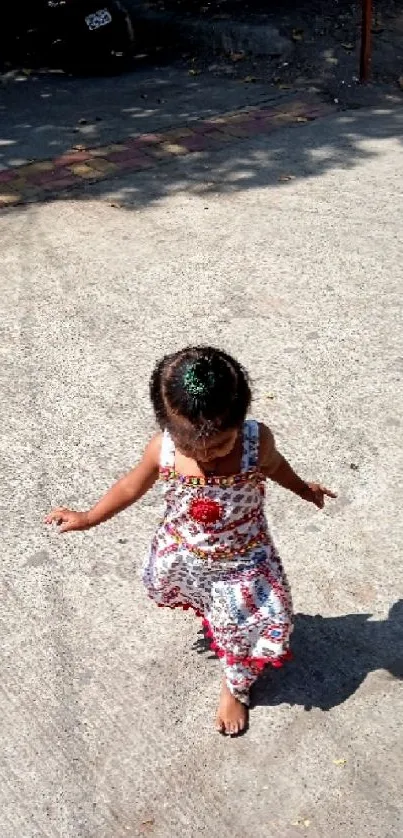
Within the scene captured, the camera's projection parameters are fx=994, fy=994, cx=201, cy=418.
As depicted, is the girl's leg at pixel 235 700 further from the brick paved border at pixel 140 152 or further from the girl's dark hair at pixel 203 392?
the brick paved border at pixel 140 152

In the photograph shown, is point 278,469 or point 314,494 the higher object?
point 278,469

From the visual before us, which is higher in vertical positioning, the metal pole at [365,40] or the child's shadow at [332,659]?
the metal pole at [365,40]

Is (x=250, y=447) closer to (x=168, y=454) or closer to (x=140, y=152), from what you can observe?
(x=168, y=454)

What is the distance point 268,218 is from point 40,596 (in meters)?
3.31

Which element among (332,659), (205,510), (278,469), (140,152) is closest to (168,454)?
(205,510)

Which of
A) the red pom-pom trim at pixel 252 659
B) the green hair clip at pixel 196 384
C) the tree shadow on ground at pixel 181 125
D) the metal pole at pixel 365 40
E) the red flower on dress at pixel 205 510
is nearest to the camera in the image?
the green hair clip at pixel 196 384

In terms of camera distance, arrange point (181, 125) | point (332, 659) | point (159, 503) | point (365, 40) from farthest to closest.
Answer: point (365, 40) < point (181, 125) < point (159, 503) < point (332, 659)

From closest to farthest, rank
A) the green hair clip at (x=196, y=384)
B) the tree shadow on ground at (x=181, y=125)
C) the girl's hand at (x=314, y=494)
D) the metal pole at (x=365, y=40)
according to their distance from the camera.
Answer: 1. the green hair clip at (x=196, y=384)
2. the girl's hand at (x=314, y=494)
3. the tree shadow on ground at (x=181, y=125)
4. the metal pole at (x=365, y=40)

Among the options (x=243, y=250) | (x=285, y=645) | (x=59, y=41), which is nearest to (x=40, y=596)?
(x=285, y=645)

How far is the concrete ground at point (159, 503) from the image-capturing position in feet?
7.99

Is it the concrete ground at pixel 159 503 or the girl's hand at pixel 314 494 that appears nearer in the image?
the concrete ground at pixel 159 503

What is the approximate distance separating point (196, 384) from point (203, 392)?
2 cm

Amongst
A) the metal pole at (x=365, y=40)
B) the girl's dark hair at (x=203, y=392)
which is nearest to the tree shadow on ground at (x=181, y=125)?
the metal pole at (x=365, y=40)

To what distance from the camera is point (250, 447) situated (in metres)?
2.44
